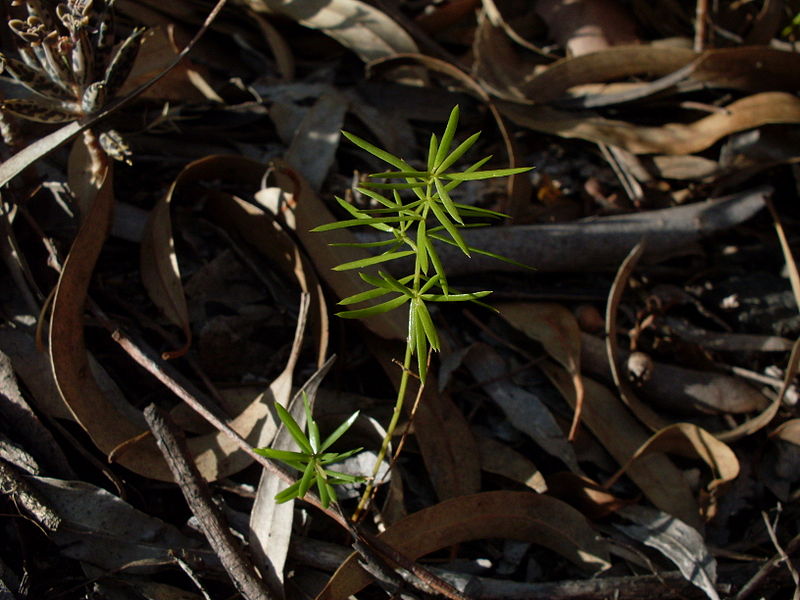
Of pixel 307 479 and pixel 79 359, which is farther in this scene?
pixel 79 359

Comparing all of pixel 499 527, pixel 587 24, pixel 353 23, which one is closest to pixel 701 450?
pixel 499 527

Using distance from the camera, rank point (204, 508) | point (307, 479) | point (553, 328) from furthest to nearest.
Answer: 1. point (553, 328)
2. point (204, 508)
3. point (307, 479)

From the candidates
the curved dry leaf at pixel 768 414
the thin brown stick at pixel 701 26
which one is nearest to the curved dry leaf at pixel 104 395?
the curved dry leaf at pixel 768 414

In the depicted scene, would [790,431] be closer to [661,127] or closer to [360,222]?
[661,127]

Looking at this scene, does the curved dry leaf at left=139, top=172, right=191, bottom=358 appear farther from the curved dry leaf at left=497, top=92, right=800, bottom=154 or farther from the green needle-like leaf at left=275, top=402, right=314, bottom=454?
the curved dry leaf at left=497, top=92, right=800, bottom=154

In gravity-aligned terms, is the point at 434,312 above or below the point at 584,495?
above

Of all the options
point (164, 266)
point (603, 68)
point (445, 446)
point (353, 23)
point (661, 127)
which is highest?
point (353, 23)

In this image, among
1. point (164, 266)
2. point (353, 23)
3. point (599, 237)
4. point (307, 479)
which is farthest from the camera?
point (353, 23)

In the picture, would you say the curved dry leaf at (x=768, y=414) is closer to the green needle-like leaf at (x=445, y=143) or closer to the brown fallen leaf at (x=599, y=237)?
the brown fallen leaf at (x=599, y=237)
